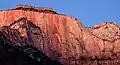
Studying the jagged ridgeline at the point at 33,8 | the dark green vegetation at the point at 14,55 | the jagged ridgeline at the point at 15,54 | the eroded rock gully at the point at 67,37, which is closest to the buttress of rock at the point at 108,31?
the eroded rock gully at the point at 67,37

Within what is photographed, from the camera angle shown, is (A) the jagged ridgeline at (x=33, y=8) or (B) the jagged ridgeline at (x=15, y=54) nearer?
(B) the jagged ridgeline at (x=15, y=54)

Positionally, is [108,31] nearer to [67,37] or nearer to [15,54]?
[67,37]

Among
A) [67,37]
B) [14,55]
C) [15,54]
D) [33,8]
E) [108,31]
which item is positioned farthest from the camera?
[33,8]

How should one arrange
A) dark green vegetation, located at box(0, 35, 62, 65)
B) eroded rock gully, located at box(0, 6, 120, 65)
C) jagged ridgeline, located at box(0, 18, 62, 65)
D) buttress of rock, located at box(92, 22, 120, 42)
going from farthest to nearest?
buttress of rock, located at box(92, 22, 120, 42) → eroded rock gully, located at box(0, 6, 120, 65) → jagged ridgeline, located at box(0, 18, 62, 65) → dark green vegetation, located at box(0, 35, 62, 65)

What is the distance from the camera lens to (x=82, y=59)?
107 m

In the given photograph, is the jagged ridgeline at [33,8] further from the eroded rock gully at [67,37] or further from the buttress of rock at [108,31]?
the buttress of rock at [108,31]

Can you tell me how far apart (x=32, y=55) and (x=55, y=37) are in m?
38.5

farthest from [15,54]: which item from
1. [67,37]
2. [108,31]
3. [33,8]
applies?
[108,31]

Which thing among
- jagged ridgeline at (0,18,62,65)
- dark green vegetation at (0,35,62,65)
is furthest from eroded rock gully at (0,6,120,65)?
dark green vegetation at (0,35,62,65)

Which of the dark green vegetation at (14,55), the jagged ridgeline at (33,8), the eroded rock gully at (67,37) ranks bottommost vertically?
the dark green vegetation at (14,55)

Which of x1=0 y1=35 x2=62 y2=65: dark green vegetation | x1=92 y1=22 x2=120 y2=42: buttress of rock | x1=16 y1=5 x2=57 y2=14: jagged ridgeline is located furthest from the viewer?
x1=92 y1=22 x2=120 y2=42: buttress of rock

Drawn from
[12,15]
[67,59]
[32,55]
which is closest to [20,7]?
[12,15]

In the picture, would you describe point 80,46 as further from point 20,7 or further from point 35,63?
point 35,63

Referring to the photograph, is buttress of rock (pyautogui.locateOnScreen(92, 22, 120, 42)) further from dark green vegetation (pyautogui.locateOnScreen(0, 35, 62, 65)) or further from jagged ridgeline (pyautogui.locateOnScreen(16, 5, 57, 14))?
dark green vegetation (pyautogui.locateOnScreen(0, 35, 62, 65))
